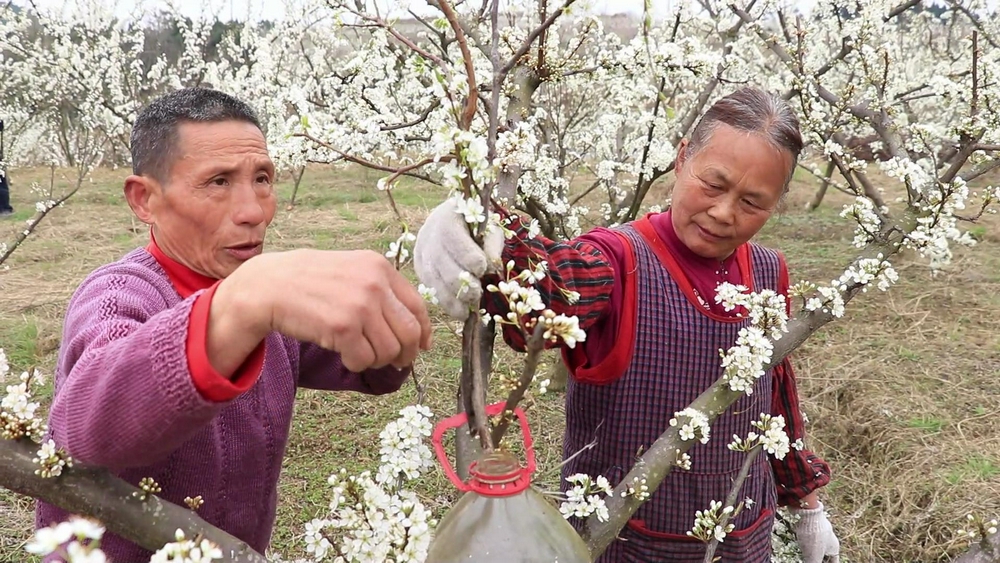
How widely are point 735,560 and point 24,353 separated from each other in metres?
6.00

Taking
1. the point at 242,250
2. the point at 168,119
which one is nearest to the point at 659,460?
the point at 242,250

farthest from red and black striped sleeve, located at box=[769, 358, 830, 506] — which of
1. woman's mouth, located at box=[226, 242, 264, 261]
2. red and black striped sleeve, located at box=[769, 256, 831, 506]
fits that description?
woman's mouth, located at box=[226, 242, 264, 261]

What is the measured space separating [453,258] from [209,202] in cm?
66

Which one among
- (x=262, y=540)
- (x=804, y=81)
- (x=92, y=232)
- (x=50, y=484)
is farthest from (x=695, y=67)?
(x=92, y=232)

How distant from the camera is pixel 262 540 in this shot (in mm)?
1576

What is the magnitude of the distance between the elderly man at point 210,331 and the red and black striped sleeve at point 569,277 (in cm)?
30

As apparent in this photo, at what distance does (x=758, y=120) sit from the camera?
1.70 metres

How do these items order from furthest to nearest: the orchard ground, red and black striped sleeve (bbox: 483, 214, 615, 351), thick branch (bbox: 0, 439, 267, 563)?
the orchard ground < red and black striped sleeve (bbox: 483, 214, 615, 351) < thick branch (bbox: 0, 439, 267, 563)

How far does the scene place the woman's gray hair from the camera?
1.70m

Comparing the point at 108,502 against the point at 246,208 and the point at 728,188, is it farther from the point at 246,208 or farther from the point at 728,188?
the point at 728,188

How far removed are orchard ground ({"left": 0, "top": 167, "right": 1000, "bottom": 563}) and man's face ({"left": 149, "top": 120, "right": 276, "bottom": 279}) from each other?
745mm

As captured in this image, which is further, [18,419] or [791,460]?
[791,460]

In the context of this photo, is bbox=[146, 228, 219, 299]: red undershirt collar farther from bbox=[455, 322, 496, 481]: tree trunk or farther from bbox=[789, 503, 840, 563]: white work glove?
bbox=[789, 503, 840, 563]: white work glove

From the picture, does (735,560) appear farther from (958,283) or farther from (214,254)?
(958,283)
